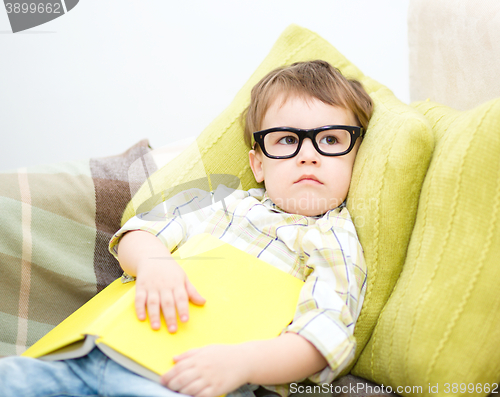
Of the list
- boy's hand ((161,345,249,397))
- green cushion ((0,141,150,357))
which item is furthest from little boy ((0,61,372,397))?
green cushion ((0,141,150,357))

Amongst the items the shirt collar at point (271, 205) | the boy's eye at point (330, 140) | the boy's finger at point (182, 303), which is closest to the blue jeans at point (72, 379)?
the boy's finger at point (182, 303)

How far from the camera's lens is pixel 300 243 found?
902 millimetres

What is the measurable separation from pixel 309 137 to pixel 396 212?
0.26 meters

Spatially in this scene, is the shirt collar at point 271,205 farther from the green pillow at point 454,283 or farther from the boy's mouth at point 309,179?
the green pillow at point 454,283

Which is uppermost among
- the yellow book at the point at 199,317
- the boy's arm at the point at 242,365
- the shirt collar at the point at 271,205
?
the shirt collar at the point at 271,205

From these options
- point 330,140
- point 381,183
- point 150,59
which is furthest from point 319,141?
point 150,59

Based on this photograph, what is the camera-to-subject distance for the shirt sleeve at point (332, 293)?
715 mm

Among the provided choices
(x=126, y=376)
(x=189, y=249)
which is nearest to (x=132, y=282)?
(x=189, y=249)

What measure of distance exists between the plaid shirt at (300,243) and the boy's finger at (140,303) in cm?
19

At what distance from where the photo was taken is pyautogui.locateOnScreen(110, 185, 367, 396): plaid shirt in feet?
2.39

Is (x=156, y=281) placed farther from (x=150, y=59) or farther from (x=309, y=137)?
(x=150, y=59)

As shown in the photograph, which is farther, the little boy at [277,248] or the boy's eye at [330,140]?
the boy's eye at [330,140]

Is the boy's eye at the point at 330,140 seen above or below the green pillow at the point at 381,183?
above

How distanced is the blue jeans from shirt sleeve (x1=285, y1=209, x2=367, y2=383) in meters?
0.26
